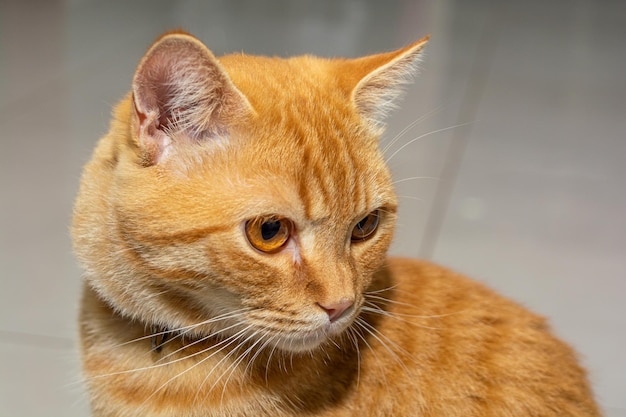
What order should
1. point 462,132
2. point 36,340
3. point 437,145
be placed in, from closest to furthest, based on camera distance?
point 36,340 < point 437,145 < point 462,132

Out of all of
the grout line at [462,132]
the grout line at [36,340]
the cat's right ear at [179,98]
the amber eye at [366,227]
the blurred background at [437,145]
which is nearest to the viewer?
the cat's right ear at [179,98]

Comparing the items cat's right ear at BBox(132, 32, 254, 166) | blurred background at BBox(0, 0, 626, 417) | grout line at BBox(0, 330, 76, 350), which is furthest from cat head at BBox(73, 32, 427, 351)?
grout line at BBox(0, 330, 76, 350)

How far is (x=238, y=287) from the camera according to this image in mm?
1010

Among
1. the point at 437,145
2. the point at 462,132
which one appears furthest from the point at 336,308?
the point at 462,132

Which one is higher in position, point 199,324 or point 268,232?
point 268,232

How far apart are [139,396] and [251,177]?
1.33 feet

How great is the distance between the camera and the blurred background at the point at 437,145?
2.03 m

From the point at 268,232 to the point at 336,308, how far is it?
145 mm

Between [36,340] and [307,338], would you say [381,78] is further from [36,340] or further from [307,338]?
[36,340]

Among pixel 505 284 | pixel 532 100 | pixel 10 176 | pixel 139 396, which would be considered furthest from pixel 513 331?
pixel 532 100

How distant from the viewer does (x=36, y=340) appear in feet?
6.28

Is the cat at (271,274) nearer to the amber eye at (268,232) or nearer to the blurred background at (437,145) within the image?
the amber eye at (268,232)

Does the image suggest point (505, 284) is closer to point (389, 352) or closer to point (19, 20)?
point (389, 352)

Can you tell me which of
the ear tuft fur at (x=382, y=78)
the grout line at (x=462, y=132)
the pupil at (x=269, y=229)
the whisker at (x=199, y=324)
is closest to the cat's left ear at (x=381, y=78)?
the ear tuft fur at (x=382, y=78)
